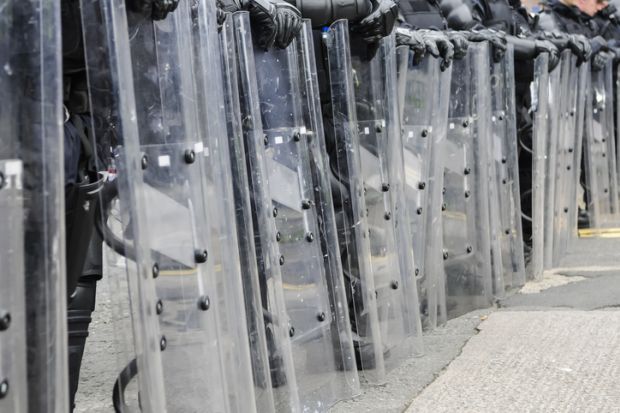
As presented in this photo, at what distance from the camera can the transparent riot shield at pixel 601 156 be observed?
8.71 m

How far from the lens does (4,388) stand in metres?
2.24

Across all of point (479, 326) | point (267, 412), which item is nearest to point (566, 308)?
point (479, 326)

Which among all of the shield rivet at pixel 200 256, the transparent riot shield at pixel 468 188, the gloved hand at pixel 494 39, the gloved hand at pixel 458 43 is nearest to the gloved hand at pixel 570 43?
the gloved hand at pixel 494 39

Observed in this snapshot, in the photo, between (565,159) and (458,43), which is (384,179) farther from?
(565,159)

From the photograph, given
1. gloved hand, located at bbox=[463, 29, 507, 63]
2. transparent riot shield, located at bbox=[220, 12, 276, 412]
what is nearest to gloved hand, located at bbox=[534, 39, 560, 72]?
gloved hand, located at bbox=[463, 29, 507, 63]

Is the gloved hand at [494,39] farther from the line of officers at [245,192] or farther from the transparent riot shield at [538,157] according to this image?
the transparent riot shield at [538,157]

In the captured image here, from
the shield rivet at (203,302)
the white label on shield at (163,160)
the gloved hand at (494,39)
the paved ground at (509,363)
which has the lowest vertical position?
the paved ground at (509,363)

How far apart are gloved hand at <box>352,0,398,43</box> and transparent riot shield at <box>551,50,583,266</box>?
9.83ft

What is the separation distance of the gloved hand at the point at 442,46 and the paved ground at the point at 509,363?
1361 mm

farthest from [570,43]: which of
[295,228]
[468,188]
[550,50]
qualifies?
[295,228]

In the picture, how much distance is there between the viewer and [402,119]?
17.4 feet

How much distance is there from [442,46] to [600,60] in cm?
365

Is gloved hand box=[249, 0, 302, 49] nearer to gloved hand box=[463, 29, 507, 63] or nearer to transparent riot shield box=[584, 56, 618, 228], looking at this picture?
gloved hand box=[463, 29, 507, 63]

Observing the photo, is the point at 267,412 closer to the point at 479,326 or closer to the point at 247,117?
the point at 247,117
